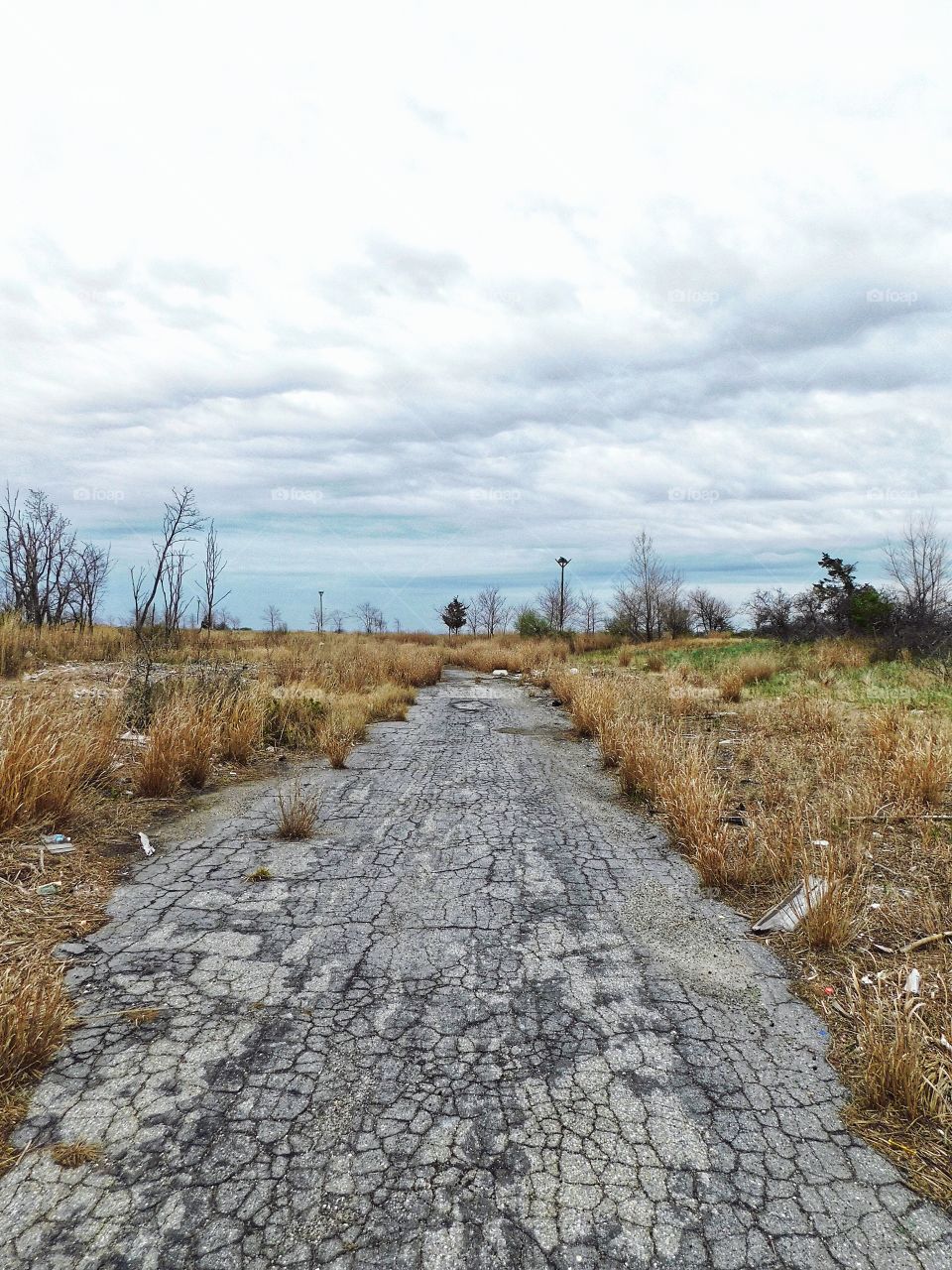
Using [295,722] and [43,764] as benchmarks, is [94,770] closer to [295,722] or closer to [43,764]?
[43,764]

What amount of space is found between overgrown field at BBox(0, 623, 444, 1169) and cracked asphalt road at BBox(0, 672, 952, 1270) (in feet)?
0.62

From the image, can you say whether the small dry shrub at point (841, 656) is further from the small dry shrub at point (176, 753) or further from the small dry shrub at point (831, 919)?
the small dry shrub at point (176, 753)

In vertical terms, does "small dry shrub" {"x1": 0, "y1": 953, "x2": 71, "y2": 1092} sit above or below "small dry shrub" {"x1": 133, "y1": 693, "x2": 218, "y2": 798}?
below

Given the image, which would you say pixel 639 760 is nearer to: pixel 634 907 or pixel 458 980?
pixel 634 907

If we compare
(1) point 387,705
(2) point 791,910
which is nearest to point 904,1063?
(2) point 791,910

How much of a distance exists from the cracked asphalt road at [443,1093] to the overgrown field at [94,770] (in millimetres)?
188

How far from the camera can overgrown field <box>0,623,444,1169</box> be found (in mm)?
2553

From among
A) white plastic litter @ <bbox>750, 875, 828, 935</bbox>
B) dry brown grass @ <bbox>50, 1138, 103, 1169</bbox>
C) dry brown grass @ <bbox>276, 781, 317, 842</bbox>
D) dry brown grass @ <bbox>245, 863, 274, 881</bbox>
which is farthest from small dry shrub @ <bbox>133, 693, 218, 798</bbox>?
white plastic litter @ <bbox>750, 875, 828, 935</bbox>

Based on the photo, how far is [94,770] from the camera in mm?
5367

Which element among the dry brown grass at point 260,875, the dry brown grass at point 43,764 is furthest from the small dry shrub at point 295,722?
the dry brown grass at point 260,875

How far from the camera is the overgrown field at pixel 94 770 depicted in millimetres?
2553

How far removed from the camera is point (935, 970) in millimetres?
2871

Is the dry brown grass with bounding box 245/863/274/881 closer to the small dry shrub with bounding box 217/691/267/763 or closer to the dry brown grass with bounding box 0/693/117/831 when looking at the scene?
the dry brown grass with bounding box 0/693/117/831

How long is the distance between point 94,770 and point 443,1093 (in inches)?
171
